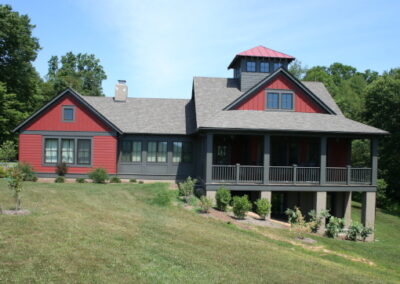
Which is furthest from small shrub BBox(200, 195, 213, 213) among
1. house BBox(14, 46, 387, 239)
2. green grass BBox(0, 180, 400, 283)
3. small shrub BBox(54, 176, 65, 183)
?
small shrub BBox(54, 176, 65, 183)

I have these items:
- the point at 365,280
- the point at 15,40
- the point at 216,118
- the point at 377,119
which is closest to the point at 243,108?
the point at 216,118

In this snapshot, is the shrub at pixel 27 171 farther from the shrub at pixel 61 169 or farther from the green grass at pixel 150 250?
the green grass at pixel 150 250

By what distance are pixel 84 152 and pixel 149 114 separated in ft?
17.8

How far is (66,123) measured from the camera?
2202 cm

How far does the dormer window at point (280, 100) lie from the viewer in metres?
20.6

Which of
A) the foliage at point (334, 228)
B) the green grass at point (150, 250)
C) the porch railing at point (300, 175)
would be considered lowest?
the foliage at point (334, 228)

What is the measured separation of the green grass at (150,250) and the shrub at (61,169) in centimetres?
642

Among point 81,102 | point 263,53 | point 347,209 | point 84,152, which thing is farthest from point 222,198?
point 263,53

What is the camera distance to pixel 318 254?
11.8 metres

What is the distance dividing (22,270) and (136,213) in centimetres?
644

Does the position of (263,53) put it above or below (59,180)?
above

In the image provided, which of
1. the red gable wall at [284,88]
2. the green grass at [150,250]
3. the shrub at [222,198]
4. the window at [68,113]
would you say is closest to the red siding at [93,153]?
the window at [68,113]

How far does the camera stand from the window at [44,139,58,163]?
872 inches

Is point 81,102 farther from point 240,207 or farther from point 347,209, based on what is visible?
point 347,209
